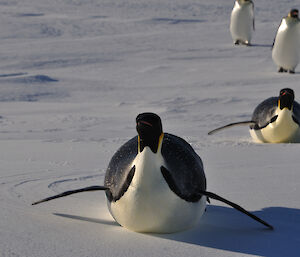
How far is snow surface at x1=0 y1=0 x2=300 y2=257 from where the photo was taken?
290 cm

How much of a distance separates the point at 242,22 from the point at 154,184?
37.9 feet

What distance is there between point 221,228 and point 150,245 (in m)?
0.44

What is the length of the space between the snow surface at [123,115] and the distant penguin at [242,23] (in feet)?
1.17

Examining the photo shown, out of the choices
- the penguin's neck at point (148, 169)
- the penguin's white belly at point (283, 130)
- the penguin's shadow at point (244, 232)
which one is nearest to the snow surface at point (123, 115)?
the penguin's shadow at point (244, 232)

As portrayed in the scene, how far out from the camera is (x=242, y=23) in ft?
45.3

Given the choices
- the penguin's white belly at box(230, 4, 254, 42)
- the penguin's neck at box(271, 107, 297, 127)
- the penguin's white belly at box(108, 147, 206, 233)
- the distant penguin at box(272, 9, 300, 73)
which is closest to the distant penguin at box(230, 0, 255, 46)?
the penguin's white belly at box(230, 4, 254, 42)

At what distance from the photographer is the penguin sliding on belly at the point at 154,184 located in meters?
2.69

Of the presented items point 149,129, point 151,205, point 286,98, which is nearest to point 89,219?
point 151,205

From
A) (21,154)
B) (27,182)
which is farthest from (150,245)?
(21,154)

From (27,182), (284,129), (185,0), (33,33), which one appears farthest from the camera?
(185,0)

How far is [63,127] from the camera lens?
666cm

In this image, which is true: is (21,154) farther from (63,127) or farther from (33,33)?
(33,33)

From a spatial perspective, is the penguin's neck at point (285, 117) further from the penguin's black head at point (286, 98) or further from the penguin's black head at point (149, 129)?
the penguin's black head at point (149, 129)

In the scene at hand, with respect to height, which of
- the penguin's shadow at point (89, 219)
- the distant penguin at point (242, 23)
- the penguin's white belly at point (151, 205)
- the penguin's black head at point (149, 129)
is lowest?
the distant penguin at point (242, 23)
